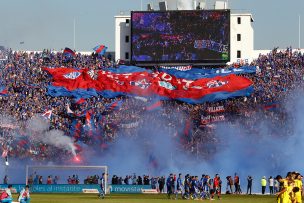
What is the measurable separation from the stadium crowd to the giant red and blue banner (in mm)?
1085

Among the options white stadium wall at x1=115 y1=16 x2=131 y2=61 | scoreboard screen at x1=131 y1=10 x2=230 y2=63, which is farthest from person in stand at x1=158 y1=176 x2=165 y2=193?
white stadium wall at x1=115 y1=16 x2=131 y2=61

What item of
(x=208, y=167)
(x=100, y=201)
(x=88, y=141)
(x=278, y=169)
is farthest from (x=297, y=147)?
(x=100, y=201)

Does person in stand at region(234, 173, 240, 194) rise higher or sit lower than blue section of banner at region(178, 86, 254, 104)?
lower

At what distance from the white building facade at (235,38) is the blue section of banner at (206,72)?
6.81 meters

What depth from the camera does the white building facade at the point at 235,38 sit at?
120125 millimetres

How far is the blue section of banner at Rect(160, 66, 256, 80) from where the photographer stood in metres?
112

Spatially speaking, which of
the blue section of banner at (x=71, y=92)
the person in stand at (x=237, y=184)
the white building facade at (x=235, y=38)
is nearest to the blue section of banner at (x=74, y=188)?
the person in stand at (x=237, y=184)

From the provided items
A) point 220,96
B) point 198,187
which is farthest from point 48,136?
point 198,187

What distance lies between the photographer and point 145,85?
364 ft

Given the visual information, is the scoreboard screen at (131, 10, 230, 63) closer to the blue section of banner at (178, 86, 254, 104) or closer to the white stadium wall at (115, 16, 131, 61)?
Result: the blue section of banner at (178, 86, 254, 104)

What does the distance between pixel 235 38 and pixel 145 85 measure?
16.9m

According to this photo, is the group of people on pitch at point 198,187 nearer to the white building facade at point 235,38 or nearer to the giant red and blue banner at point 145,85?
the giant red and blue banner at point 145,85

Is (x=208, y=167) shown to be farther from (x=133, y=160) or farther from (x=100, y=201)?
(x=100, y=201)

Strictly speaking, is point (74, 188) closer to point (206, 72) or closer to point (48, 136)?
point (48, 136)
